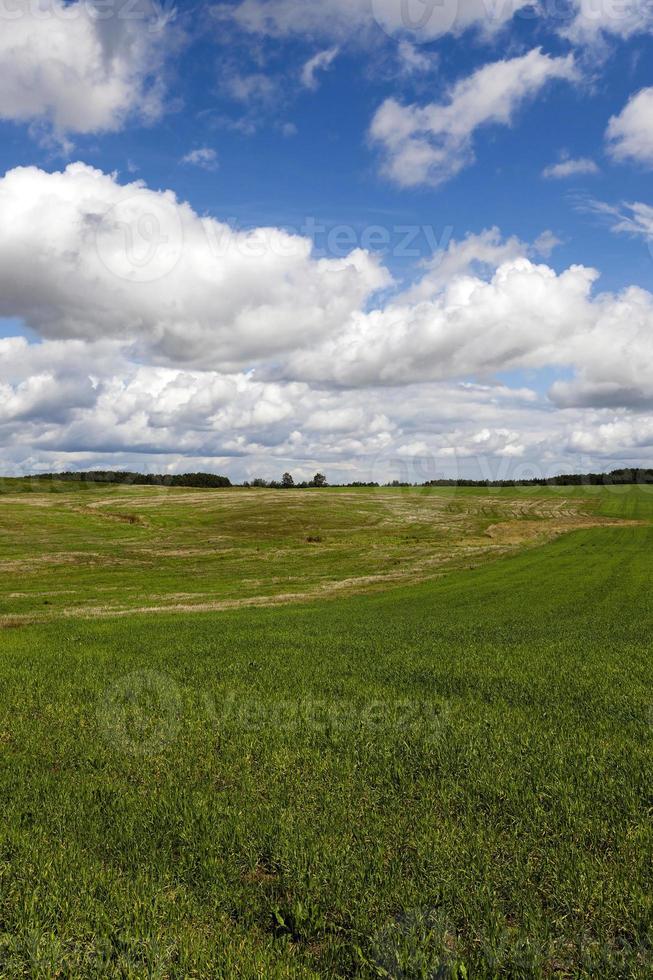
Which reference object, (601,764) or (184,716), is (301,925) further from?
(184,716)

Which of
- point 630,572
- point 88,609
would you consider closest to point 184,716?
point 88,609

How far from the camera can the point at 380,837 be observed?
7.65 m

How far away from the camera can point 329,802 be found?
8602 mm

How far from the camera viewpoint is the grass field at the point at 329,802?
5926mm

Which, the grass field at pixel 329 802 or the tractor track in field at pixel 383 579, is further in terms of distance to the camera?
the tractor track in field at pixel 383 579

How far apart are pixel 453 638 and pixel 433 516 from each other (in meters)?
91.5

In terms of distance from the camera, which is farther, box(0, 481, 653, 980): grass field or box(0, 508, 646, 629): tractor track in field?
box(0, 508, 646, 629): tractor track in field

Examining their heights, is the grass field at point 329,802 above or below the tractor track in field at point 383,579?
above

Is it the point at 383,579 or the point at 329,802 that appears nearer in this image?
the point at 329,802

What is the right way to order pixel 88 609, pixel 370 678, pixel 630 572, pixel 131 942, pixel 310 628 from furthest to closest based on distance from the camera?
pixel 630 572
pixel 88 609
pixel 310 628
pixel 370 678
pixel 131 942

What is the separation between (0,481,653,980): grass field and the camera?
593 cm

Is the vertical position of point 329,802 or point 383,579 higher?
point 329,802

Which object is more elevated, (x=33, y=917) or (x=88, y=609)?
(x=33, y=917)

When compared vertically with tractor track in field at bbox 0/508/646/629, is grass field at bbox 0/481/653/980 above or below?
above
